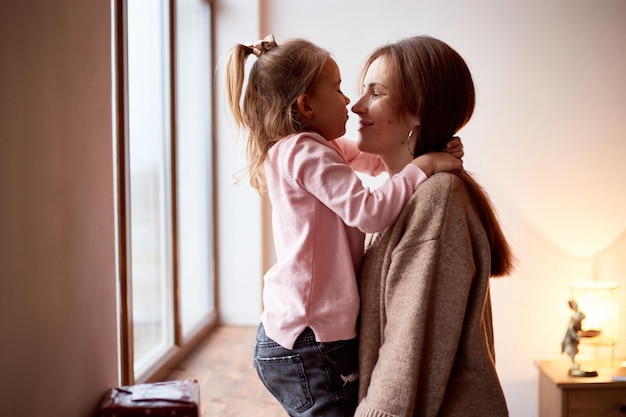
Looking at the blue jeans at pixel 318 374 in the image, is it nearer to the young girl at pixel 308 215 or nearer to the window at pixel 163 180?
the young girl at pixel 308 215

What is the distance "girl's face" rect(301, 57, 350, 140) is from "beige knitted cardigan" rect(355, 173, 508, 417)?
32cm

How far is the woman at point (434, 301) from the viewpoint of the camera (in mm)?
1328

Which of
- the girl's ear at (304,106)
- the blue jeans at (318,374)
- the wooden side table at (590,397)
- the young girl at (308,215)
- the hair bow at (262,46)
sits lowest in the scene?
the wooden side table at (590,397)

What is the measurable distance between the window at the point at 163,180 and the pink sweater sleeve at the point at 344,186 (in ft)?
3.02

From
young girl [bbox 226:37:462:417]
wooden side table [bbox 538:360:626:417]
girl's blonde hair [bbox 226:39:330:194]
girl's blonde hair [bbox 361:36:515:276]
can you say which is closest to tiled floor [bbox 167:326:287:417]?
young girl [bbox 226:37:462:417]

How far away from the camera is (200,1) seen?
3832 mm

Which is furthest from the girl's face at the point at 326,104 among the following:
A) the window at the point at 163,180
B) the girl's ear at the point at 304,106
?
the window at the point at 163,180

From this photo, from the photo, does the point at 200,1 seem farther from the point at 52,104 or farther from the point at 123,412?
the point at 123,412

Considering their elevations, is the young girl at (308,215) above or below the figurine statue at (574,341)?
above

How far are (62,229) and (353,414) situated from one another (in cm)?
74

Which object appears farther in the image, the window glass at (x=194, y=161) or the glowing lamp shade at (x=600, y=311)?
the glowing lamp shade at (x=600, y=311)

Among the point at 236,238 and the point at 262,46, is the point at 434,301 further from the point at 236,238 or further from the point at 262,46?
the point at 236,238

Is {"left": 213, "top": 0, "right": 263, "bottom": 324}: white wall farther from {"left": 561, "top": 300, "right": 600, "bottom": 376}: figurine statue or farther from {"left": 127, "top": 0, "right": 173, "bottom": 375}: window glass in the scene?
{"left": 561, "top": 300, "right": 600, "bottom": 376}: figurine statue

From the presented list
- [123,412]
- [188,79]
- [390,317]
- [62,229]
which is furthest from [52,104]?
[188,79]
